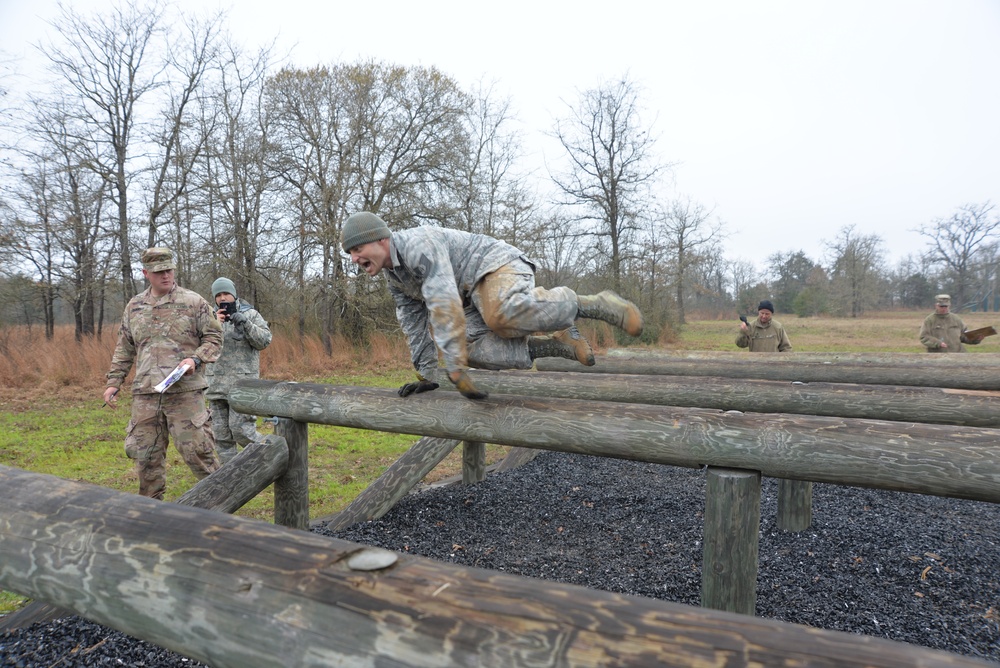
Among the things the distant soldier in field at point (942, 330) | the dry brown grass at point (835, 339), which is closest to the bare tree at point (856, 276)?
the dry brown grass at point (835, 339)

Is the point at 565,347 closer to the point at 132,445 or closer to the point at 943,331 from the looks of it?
the point at 132,445

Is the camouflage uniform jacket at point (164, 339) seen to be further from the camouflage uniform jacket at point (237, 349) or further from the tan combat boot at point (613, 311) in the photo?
the tan combat boot at point (613, 311)

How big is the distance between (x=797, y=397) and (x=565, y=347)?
1.63 m

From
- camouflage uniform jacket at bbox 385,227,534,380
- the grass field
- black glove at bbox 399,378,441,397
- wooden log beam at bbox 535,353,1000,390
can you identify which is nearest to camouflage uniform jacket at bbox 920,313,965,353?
wooden log beam at bbox 535,353,1000,390

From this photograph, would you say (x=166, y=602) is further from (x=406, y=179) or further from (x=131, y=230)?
(x=406, y=179)

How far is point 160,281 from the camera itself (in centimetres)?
470

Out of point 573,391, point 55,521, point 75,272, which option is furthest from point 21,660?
point 75,272

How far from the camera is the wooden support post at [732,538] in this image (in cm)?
269

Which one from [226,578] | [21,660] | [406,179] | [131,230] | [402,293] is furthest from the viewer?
[406,179]

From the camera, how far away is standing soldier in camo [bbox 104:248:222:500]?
453 centimetres

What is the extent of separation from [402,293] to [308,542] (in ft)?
7.76

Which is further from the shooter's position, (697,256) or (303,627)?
(697,256)

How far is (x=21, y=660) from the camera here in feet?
8.99

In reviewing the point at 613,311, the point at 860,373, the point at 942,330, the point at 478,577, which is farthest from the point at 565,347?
the point at 942,330
